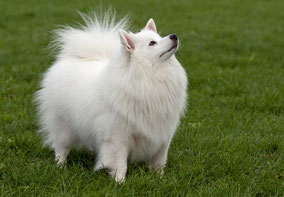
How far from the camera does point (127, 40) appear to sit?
350 centimetres

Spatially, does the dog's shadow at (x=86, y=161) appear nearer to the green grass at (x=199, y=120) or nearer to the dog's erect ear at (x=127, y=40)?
the green grass at (x=199, y=120)

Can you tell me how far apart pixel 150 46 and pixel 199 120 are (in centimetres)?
178

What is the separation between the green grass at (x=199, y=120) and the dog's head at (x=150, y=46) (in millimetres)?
991

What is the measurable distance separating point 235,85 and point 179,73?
272cm

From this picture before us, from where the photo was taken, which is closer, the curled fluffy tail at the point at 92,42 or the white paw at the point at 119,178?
the white paw at the point at 119,178

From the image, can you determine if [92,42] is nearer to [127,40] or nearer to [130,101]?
[127,40]

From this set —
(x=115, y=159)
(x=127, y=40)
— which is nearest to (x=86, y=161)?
(x=115, y=159)

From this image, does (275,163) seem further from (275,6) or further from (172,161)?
(275,6)

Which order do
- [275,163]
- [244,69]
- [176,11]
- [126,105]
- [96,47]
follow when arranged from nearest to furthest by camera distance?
[126,105]
[275,163]
[96,47]
[244,69]
[176,11]

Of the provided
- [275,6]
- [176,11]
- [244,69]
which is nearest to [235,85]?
[244,69]

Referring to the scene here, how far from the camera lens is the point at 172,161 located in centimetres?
400

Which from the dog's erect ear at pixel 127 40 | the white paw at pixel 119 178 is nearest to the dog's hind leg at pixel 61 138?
the white paw at pixel 119 178

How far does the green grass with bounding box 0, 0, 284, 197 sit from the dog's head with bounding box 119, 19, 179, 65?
3.25 ft

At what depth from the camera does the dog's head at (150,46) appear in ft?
11.2
